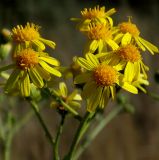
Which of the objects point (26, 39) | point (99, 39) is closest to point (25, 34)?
point (26, 39)

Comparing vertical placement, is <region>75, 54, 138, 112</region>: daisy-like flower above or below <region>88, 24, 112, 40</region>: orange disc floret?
below

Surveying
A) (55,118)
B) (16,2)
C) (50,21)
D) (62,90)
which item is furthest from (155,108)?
(62,90)

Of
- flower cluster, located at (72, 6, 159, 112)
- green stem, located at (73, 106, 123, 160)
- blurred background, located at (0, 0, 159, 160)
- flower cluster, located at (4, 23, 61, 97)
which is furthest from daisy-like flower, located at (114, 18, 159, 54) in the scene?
blurred background, located at (0, 0, 159, 160)

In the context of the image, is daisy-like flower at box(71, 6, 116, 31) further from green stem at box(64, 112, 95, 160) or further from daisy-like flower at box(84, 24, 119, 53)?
green stem at box(64, 112, 95, 160)

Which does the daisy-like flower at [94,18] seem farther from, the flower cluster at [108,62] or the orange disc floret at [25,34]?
the orange disc floret at [25,34]

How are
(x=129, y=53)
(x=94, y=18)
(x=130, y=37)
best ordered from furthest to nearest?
(x=94, y=18), (x=130, y=37), (x=129, y=53)

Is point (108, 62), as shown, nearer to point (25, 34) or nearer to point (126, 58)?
point (126, 58)
